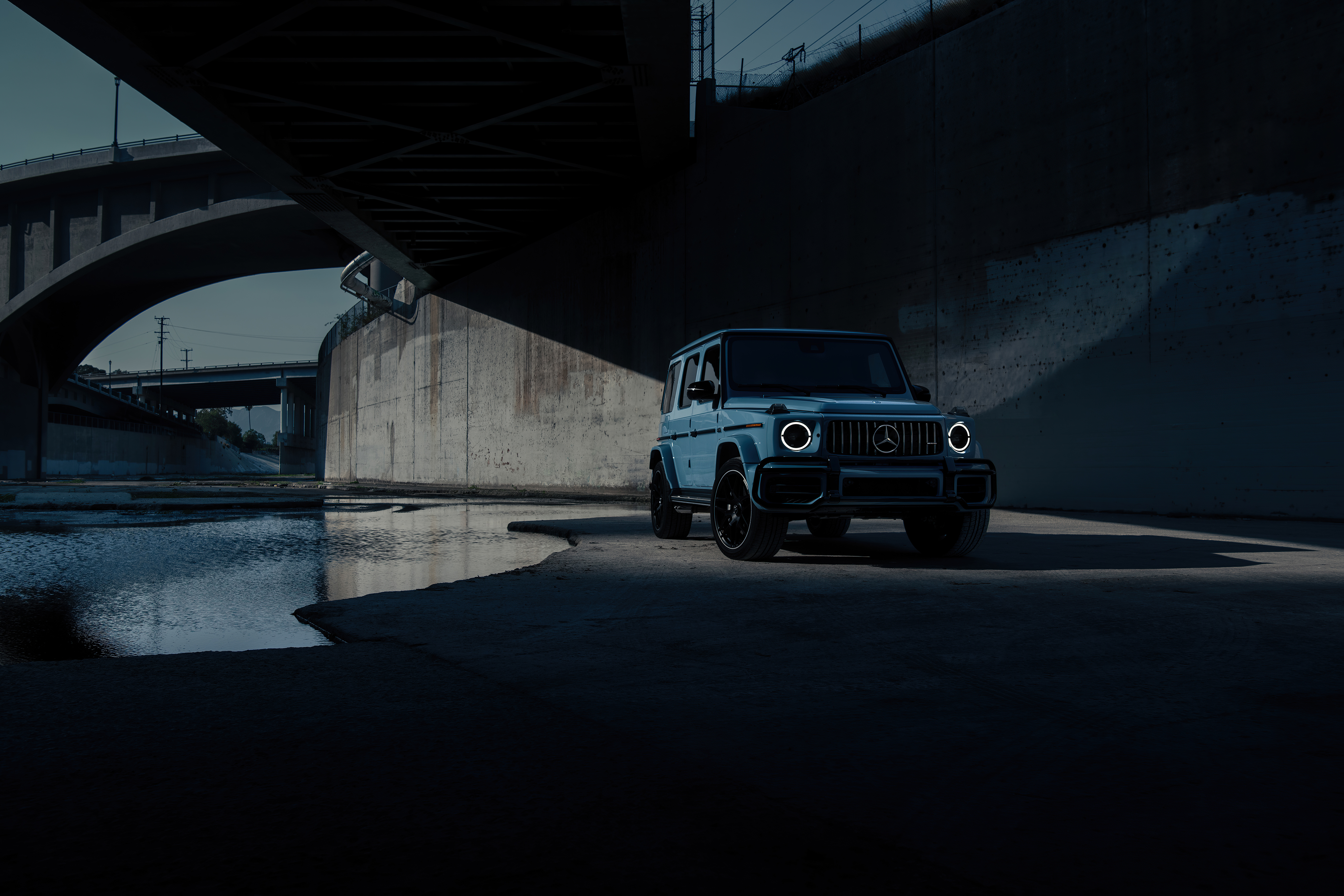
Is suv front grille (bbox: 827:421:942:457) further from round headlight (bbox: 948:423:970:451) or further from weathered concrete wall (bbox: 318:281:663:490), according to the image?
weathered concrete wall (bbox: 318:281:663:490)

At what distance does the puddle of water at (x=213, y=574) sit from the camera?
4.96 meters

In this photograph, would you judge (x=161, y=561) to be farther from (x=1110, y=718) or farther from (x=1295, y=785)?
(x=1295, y=785)

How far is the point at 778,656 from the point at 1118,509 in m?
11.9

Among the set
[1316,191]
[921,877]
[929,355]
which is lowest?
[921,877]

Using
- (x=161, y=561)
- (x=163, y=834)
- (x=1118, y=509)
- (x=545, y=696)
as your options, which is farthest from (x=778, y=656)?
(x=1118, y=509)

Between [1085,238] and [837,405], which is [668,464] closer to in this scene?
[837,405]

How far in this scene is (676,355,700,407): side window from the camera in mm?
9766

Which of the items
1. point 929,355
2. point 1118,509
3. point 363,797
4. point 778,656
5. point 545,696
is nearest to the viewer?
point 363,797

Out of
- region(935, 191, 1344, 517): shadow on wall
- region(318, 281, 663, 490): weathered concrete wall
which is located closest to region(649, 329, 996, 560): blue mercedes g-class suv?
region(935, 191, 1344, 517): shadow on wall

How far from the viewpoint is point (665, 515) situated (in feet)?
33.4

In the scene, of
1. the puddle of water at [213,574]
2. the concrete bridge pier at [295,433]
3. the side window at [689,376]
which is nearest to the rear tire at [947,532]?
the side window at [689,376]

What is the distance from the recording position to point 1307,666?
387 cm

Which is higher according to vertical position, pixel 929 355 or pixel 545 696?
pixel 929 355

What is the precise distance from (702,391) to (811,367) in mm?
1162
